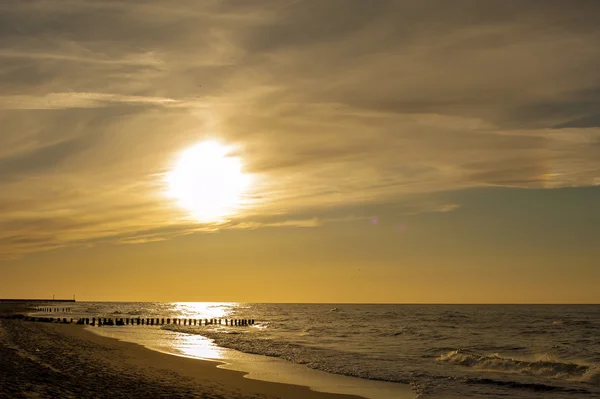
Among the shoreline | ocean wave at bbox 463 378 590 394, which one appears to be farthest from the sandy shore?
ocean wave at bbox 463 378 590 394

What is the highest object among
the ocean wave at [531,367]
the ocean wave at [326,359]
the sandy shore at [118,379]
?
the sandy shore at [118,379]

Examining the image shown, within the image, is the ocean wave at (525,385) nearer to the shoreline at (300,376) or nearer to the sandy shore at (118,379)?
the shoreline at (300,376)

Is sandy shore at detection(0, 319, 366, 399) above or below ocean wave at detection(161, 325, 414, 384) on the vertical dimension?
above

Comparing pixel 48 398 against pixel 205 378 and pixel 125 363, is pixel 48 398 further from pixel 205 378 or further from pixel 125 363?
pixel 125 363

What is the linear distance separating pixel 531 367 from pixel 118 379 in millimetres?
23046

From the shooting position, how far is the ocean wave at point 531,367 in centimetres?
2964

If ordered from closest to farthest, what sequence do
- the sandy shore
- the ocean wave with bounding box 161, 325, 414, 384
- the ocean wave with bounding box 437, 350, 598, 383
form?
1. the sandy shore
2. the ocean wave with bounding box 161, 325, 414, 384
3. the ocean wave with bounding box 437, 350, 598, 383

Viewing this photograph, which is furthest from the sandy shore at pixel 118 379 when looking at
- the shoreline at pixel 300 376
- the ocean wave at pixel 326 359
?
the ocean wave at pixel 326 359

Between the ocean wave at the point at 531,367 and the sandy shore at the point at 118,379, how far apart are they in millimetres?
14590

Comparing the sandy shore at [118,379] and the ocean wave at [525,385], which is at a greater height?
the sandy shore at [118,379]

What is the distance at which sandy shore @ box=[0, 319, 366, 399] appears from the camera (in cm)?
1753

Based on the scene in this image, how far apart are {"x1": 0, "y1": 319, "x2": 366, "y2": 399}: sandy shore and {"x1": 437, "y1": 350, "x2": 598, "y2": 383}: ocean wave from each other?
47.9ft

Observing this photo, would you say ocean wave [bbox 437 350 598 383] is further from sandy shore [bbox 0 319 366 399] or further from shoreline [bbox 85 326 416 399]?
sandy shore [bbox 0 319 366 399]

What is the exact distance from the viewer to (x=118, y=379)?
68.0 feet
